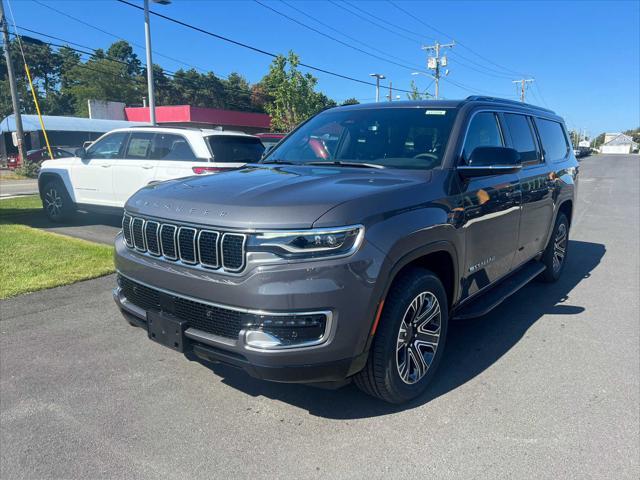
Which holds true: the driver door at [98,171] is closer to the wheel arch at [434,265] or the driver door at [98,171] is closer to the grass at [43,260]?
the grass at [43,260]

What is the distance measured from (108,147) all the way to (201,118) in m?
37.5

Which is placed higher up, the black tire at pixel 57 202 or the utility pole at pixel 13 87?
the utility pole at pixel 13 87

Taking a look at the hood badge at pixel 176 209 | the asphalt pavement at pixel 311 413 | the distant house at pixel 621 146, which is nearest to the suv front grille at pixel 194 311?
the hood badge at pixel 176 209

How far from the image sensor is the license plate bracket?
277 centimetres

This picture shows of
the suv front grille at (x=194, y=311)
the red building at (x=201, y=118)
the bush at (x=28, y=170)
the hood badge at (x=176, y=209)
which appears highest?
the red building at (x=201, y=118)

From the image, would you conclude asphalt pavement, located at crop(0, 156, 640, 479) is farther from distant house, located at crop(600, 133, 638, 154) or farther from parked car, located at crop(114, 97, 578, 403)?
distant house, located at crop(600, 133, 638, 154)

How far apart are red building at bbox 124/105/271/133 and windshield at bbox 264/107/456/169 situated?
134ft

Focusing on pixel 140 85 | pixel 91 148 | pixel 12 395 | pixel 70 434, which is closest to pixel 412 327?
pixel 70 434

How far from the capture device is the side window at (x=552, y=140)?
5.35 meters

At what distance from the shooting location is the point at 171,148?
7.95 m

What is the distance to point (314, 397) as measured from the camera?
330 centimetres

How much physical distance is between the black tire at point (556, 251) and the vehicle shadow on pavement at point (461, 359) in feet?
0.46

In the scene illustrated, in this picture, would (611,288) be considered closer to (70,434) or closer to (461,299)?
(461,299)

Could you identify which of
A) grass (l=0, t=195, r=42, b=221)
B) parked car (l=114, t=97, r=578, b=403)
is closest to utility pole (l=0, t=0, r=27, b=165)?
grass (l=0, t=195, r=42, b=221)
